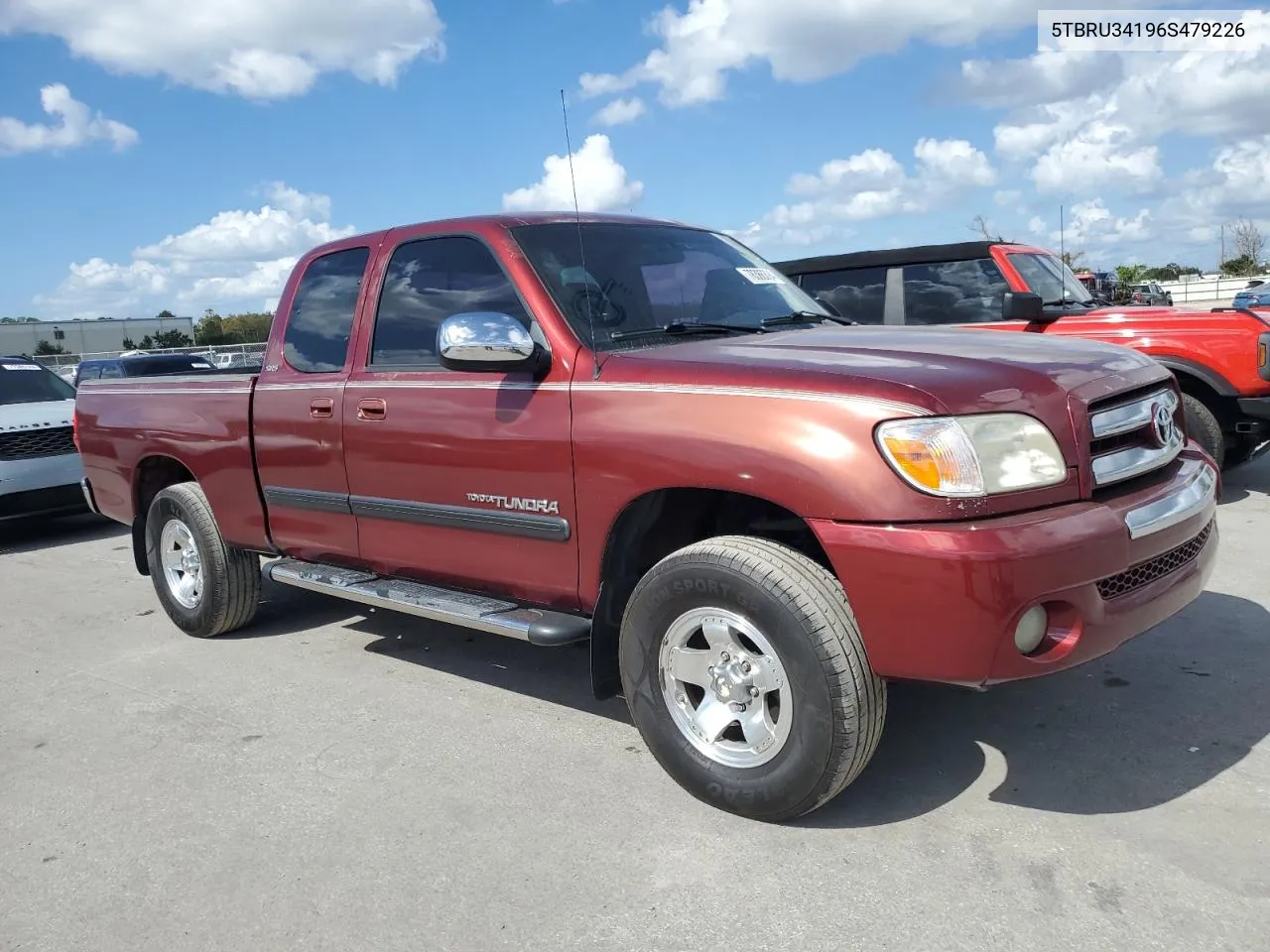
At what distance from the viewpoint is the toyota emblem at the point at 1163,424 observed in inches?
129

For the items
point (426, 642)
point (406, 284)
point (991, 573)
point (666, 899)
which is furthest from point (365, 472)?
point (991, 573)

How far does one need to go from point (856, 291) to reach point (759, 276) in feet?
13.9

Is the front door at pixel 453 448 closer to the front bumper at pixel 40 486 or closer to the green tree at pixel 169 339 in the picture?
the front bumper at pixel 40 486

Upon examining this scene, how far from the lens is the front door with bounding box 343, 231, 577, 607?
143 inches

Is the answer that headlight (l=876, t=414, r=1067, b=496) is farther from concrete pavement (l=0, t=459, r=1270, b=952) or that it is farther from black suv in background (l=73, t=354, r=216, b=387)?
black suv in background (l=73, t=354, r=216, b=387)

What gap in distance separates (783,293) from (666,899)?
2590 mm

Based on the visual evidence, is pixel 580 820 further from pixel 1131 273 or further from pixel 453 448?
pixel 1131 273

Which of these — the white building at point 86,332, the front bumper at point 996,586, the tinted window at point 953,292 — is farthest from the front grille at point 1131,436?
the white building at point 86,332

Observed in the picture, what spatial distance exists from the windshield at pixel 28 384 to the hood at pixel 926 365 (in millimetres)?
8338

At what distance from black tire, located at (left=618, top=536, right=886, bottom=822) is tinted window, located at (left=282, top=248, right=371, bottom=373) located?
2049 millimetres

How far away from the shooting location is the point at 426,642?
519 centimetres

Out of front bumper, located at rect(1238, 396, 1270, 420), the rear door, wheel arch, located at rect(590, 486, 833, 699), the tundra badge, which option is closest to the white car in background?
the rear door

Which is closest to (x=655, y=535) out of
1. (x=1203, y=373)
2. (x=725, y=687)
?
(x=725, y=687)

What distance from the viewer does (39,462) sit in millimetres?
8617
